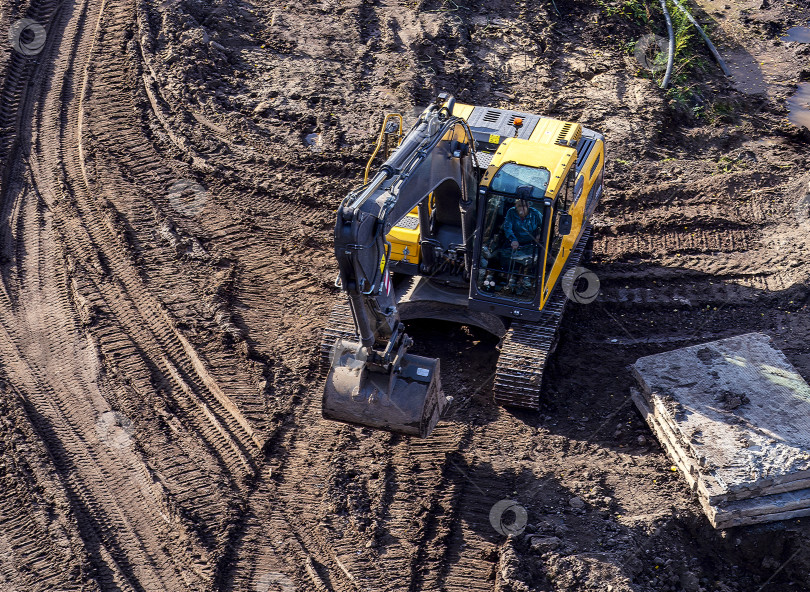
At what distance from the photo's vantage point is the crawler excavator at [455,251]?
8.20 m

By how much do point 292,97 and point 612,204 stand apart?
19.9 feet

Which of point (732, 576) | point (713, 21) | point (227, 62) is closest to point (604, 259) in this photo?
point (732, 576)

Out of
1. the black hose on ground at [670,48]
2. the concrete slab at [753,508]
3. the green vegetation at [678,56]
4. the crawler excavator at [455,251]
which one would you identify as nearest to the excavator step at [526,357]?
the crawler excavator at [455,251]

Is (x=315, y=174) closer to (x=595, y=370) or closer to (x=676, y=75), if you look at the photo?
(x=595, y=370)

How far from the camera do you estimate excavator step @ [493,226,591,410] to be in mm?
10234

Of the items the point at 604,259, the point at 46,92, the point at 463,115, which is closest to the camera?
the point at 463,115

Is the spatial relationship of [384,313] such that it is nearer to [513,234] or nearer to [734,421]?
[513,234]

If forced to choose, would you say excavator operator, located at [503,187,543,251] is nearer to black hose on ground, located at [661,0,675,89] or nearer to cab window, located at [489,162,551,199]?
cab window, located at [489,162,551,199]

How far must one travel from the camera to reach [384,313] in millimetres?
8211

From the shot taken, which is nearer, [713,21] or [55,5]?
[55,5]

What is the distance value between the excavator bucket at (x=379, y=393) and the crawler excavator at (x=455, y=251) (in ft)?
0.04

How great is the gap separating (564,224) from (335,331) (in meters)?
3.05

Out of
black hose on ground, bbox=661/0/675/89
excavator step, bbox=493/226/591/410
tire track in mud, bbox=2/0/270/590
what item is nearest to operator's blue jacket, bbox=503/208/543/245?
excavator step, bbox=493/226/591/410

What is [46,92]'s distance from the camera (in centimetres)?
1548
